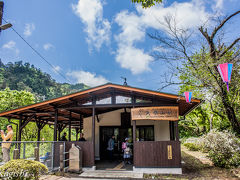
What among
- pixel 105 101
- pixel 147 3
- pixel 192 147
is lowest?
pixel 192 147

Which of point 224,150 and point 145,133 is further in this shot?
point 145,133

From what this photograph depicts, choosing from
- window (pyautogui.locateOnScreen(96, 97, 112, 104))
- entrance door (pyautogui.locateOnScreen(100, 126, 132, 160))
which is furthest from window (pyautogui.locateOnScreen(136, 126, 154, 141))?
window (pyautogui.locateOnScreen(96, 97, 112, 104))

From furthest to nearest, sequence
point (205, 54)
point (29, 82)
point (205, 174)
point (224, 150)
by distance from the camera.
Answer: point (29, 82) → point (205, 54) → point (224, 150) → point (205, 174)

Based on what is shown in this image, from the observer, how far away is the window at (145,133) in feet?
39.0

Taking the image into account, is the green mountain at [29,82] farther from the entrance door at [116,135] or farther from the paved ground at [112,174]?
the paved ground at [112,174]

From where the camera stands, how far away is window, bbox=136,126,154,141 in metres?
11.9

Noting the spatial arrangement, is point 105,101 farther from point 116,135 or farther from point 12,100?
point 12,100

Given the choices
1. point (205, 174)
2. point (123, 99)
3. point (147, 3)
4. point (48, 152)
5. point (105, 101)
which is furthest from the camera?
point (105, 101)

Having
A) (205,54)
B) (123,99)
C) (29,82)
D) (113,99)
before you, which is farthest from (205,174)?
(29,82)

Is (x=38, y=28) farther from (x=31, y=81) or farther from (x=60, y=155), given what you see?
(x=60, y=155)

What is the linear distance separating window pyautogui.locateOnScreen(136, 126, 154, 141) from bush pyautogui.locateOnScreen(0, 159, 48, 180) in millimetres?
7985

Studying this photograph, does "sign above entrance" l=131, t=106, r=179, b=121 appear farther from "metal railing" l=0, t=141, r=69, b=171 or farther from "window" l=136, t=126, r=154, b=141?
"window" l=136, t=126, r=154, b=141

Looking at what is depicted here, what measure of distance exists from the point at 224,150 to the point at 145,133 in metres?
4.51

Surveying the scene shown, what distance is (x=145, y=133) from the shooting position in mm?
12055
